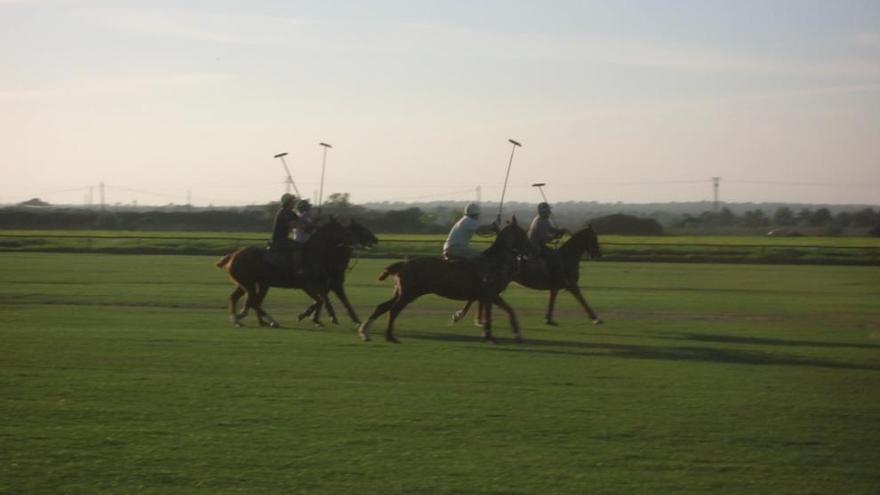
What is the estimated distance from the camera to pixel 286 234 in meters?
21.2

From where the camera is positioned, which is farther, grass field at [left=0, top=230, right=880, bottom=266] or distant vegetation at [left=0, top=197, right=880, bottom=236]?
distant vegetation at [left=0, top=197, right=880, bottom=236]

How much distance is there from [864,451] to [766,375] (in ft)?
15.3

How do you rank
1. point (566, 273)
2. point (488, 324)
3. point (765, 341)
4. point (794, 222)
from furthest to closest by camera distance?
→ point (794, 222)
point (566, 273)
point (765, 341)
point (488, 324)

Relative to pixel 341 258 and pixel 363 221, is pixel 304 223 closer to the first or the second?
pixel 341 258

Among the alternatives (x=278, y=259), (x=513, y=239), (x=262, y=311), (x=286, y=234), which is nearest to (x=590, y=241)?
(x=513, y=239)

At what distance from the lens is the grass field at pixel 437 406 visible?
9359 mm

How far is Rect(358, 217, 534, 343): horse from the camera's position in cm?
1812

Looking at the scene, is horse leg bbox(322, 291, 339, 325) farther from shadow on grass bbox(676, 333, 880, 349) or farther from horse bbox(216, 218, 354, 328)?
shadow on grass bbox(676, 333, 880, 349)

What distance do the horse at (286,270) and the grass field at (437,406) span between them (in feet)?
2.56

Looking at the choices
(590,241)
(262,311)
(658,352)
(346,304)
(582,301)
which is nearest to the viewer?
(658,352)

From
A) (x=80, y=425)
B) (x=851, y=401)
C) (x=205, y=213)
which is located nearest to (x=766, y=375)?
(x=851, y=401)

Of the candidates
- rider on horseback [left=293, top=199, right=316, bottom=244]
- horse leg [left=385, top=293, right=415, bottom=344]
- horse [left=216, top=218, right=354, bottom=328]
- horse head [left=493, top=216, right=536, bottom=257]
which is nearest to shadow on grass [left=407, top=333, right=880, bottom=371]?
horse leg [left=385, top=293, right=415, bottom=344]

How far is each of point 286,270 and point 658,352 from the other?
7102 mm

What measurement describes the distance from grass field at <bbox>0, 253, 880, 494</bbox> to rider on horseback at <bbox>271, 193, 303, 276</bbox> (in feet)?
4.14
